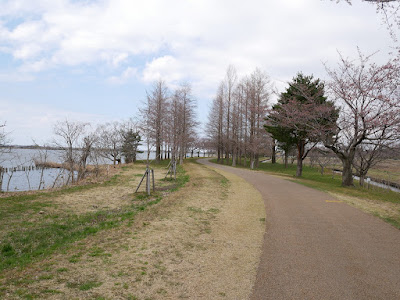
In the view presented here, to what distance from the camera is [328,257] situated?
5.26 meters

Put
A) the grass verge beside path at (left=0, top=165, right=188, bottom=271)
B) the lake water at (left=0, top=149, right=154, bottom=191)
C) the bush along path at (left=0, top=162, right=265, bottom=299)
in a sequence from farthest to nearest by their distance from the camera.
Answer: the lake water at (left=0, top=149, right=154, bottom=191)
the grass verge beside path at (left=0, top=165, right=188, bottom=271)
the bush along path at (left=0, top=162, right=265, bottom=299)

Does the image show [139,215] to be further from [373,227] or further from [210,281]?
[373,227]

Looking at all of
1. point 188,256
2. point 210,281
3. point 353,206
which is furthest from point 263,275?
point 353,206

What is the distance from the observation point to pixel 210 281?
430 centimetres

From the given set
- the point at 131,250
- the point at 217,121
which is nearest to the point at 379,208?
the point at 131,250

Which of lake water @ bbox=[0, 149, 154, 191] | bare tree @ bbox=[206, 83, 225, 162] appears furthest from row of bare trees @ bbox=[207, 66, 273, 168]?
lake water @ bbox=[0, 149, 154, 191]

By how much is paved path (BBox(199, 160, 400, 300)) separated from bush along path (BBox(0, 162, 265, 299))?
39cm

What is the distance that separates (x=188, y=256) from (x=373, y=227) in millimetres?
5339

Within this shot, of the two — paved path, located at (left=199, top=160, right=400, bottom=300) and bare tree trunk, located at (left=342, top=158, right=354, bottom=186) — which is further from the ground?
bare tree trunk, located at (left=342, top=158, right=354, bottom=186)

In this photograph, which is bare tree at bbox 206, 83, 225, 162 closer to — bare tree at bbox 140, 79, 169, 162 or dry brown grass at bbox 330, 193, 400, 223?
bare tree at bbox 140, 79, 169, 162

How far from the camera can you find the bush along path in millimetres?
3945

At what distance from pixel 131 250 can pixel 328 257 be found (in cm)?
383

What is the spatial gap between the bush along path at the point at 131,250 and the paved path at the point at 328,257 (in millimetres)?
386

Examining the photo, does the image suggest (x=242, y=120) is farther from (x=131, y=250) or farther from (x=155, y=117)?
(x=131, y=250)
